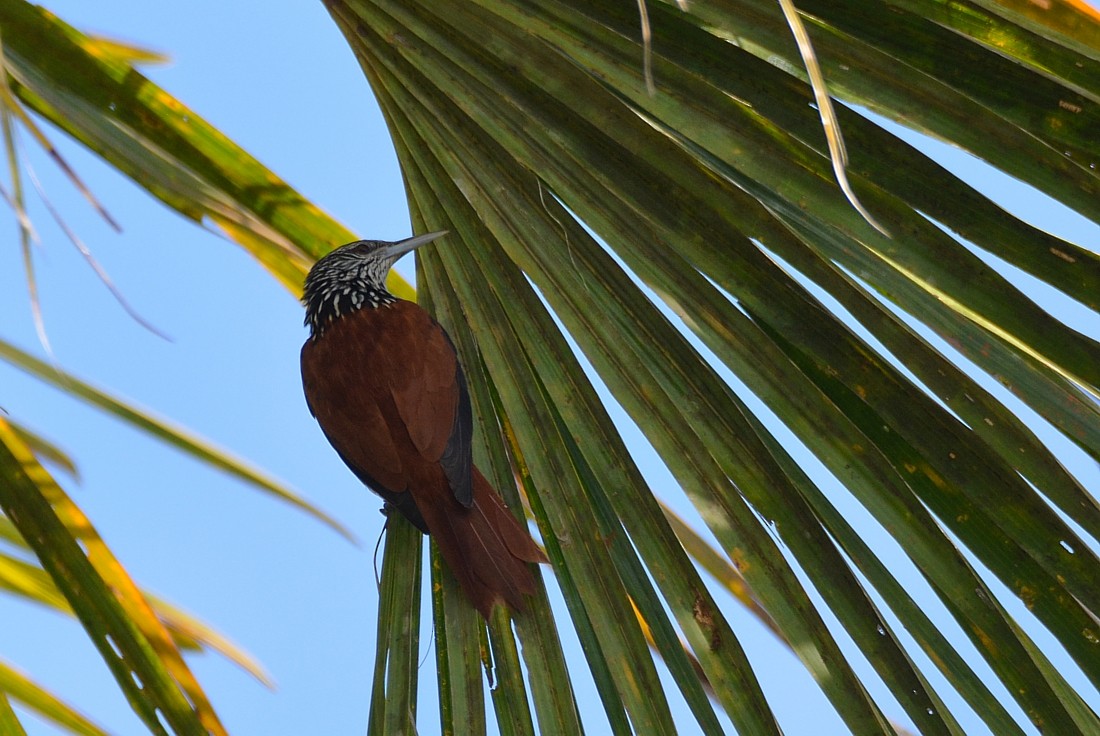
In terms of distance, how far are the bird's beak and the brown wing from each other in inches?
7.7

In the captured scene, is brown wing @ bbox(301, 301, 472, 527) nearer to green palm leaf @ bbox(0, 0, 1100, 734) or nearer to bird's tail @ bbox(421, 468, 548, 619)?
bird's tail @ bbox(421, 468, 548, 619)

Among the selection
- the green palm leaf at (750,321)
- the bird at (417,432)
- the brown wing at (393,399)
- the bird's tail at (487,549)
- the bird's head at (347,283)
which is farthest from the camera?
the bird's head at (347,283)

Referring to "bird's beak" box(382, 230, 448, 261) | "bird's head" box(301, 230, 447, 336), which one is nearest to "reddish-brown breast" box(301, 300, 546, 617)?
"bird's beak" box(382, 230, 448, 261)

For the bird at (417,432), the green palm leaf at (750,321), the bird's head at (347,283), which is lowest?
the green palm leaf at (750,321)

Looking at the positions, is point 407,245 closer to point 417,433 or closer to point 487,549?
point 417,433

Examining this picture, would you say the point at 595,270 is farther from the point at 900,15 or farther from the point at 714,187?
the point at 900,15

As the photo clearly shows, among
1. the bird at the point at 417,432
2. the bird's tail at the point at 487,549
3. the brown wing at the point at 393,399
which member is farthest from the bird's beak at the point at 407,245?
the bird's tail at the point at 487,549

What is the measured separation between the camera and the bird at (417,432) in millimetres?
2539

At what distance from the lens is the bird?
8.33 ft

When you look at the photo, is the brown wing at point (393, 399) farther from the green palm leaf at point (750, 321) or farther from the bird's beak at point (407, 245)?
the green palm leaf at point (750, 321)

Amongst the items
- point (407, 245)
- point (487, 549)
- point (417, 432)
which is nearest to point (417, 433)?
point (417, 432)

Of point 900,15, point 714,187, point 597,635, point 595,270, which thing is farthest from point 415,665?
point 900,15

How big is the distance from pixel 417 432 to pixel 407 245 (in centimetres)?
91

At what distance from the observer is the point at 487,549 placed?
2541 millimetres
